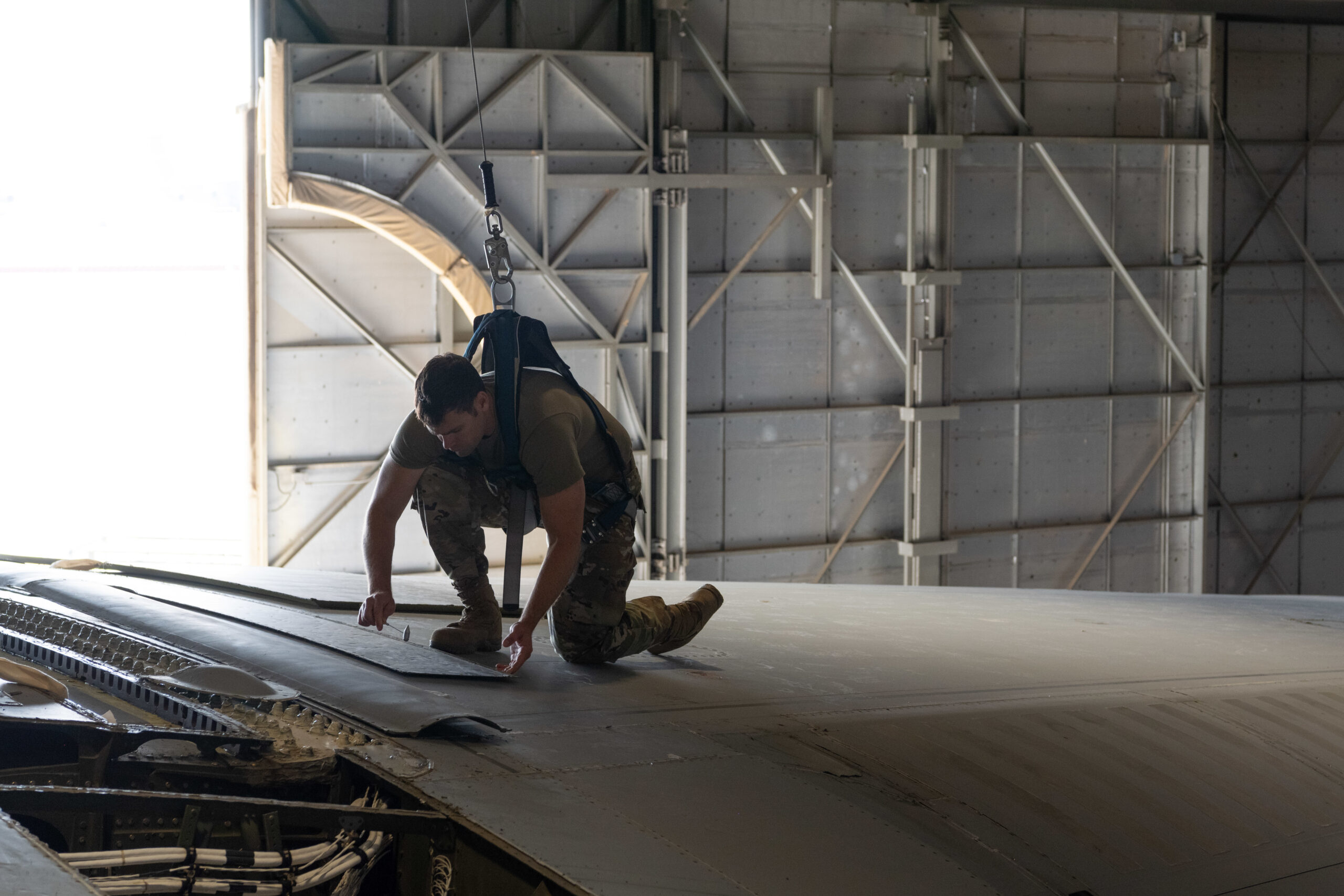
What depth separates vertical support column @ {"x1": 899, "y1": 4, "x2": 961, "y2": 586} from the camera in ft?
47.5

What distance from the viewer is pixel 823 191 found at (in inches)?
547

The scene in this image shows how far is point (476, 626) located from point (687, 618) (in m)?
0.81

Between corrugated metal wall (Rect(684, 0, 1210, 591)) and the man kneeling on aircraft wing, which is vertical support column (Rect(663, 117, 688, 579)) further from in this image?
the man kneeling on aircraft wing

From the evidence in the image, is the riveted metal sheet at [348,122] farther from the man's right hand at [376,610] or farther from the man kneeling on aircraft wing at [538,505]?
the man's right hand at [376,610]

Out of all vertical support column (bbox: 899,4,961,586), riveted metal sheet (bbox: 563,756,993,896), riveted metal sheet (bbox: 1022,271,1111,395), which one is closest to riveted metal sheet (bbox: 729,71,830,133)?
vertical support column (bbox: 899,4,961,586)

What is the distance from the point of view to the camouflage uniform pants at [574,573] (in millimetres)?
4480

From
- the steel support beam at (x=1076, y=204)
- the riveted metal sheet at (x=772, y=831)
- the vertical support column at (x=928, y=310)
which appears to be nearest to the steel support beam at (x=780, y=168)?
the vertical support column at (x=928, y=310)

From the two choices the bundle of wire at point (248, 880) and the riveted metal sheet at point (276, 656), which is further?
the riveted metal sheet at point (276, 656)

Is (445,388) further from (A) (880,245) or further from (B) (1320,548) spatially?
(B) (1320,548)

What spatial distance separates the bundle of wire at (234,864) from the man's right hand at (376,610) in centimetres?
148

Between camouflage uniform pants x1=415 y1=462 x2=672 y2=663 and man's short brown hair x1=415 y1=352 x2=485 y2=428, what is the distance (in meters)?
0.58

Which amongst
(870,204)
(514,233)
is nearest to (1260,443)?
(870,204)

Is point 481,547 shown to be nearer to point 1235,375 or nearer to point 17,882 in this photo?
point 17,882

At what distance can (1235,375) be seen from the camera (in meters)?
17.0
